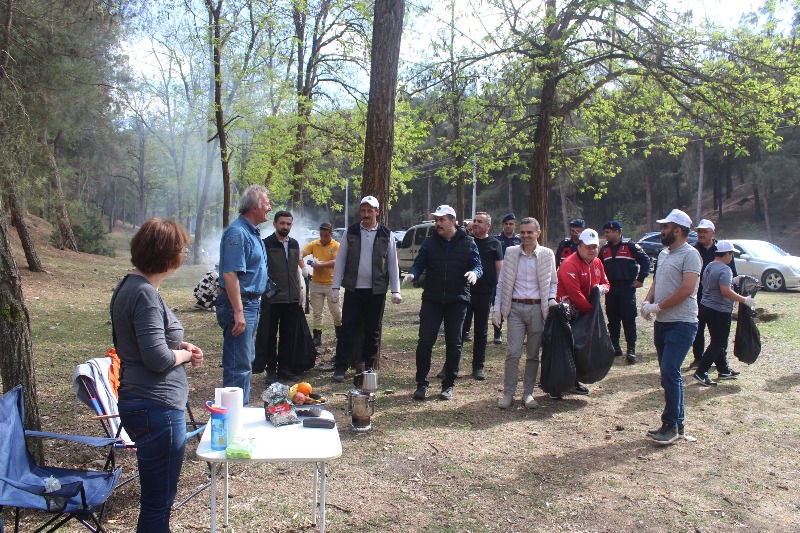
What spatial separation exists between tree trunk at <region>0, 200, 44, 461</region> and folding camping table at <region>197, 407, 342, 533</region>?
54.7 inches

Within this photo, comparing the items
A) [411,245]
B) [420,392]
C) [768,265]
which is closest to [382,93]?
[420,392]

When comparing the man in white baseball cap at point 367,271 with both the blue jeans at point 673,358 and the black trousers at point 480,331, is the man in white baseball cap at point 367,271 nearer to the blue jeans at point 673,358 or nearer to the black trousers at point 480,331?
the black trousers at point 480,331

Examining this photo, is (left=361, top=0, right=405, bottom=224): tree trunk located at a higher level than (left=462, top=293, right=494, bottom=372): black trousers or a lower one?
higher

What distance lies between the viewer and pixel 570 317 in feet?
20.0

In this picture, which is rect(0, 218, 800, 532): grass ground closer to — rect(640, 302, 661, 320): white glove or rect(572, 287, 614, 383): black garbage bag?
rect(572, 287, 614, 383): black garbage bag

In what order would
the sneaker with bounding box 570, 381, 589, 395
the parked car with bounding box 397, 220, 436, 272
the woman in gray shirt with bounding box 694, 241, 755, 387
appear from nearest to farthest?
the sneaker with bounding box 570, 381, 589, 395, the woman in gray shirt with bounding box 694, 241, 755, 387, the parked car with bounding box 397, 220, 436, 272

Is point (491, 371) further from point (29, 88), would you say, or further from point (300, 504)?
point (29, 88)

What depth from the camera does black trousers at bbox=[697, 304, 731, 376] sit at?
6.89 metres

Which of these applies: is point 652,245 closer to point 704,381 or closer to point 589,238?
point 704,381

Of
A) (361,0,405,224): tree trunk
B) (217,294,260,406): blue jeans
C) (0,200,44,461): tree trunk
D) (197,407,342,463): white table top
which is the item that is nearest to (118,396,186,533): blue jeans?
(197,407,342,463): white table top

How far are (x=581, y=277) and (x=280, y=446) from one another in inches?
161

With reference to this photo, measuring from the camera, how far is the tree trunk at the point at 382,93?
7.14 metres

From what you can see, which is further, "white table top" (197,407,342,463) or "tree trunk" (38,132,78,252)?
"tree trunk" (38,132,78,252)

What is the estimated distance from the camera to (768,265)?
16.6m
